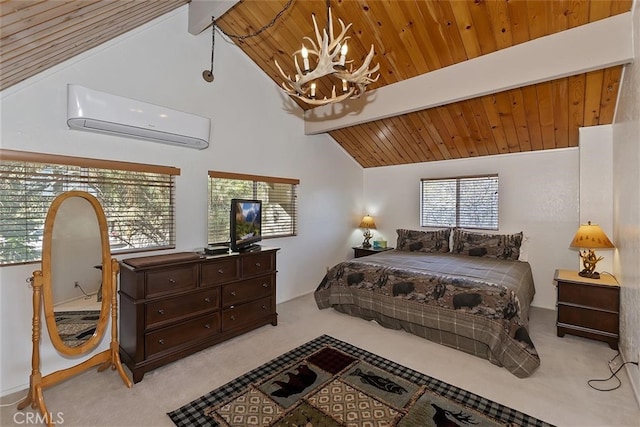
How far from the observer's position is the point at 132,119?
8.30 ft

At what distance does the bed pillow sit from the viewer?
4062 millimetres

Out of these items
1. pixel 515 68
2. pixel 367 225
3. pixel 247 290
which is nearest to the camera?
pixel 515 68

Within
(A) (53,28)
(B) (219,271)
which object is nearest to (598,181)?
(B) (219,271)

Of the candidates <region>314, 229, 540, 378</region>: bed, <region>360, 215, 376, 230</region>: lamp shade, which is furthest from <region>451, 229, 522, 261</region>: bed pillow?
<region>360, 215, 376, 230</region>: lamp shade

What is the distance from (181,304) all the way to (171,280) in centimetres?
25

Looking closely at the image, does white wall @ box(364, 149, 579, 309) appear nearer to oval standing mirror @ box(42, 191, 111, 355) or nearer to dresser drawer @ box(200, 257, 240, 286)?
dresser drawer @ box(200, 257, 240, 286)

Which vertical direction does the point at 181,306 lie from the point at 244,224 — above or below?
below

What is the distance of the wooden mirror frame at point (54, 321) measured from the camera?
1933mm

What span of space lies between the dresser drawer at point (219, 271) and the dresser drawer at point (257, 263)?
0.10 meters

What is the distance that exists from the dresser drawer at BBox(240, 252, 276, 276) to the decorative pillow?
2.45m

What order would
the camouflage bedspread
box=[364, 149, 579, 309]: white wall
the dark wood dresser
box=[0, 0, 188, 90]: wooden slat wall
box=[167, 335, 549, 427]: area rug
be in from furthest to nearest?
box=[364, 149, 579, 309]: white wall
the camouflage bedspread
the dark wood dresser
box=[167, 335, 549, 427]: area rug
box=[0, 0, 188, 90]: wooden slat wall

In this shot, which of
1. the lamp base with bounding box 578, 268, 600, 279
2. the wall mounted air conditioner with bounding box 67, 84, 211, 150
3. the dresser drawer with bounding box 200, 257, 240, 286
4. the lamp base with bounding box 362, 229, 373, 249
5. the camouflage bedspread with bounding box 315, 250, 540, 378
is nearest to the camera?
the wall mounted air conditioner with bounding box 67, 84, 211, 150

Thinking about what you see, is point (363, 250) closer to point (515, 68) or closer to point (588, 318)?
point (588, 318)

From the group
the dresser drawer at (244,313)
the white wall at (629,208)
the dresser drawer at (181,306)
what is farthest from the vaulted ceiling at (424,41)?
the dresser drawer at (244,313)
